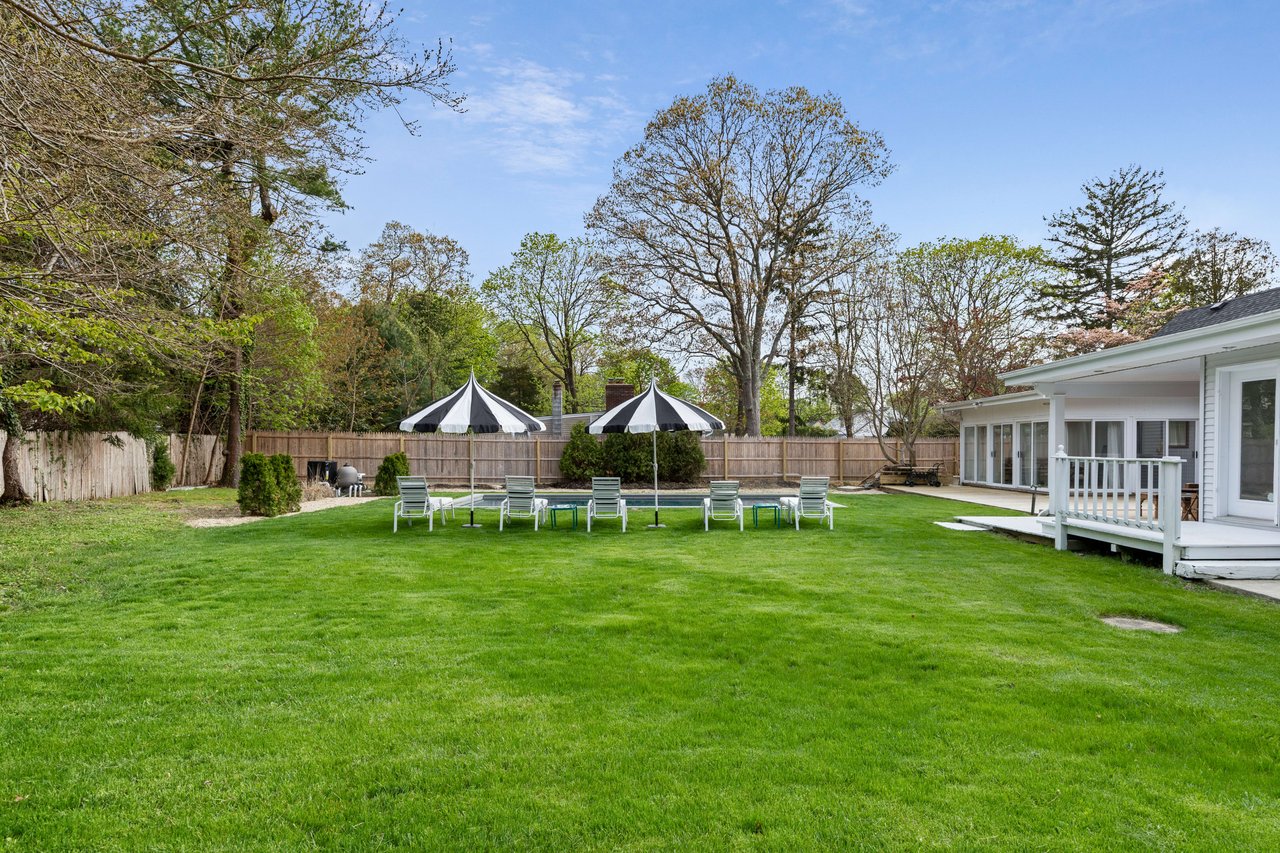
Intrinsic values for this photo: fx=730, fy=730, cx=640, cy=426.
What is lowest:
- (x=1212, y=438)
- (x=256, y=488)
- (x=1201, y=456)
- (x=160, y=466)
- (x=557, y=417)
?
(x=256, y=488)

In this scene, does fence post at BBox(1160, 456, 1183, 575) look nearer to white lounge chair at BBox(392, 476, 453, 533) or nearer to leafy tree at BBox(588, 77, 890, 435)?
white lounge chair at BBox(392, 476, 453, 533)

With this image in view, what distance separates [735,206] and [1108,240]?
18915 millimetres

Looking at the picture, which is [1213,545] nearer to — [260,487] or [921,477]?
[260,487]

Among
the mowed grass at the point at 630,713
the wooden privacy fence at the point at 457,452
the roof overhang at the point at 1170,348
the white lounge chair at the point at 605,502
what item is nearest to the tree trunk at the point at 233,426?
the wooden privacy fence at the point at 457,452

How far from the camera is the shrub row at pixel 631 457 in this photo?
20.9m

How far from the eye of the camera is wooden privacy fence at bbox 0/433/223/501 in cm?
1383

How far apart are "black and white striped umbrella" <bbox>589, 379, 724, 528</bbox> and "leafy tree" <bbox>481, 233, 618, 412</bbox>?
21548 millimetres

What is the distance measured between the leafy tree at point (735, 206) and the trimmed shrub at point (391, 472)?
403 inches

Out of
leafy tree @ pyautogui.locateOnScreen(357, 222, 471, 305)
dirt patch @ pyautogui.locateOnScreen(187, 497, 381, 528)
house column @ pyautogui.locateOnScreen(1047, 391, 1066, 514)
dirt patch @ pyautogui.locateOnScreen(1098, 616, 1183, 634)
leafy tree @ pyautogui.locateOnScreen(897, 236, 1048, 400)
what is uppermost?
leafy tree @ pyautogui.locateOnScreen(357, 222, 471, 305)

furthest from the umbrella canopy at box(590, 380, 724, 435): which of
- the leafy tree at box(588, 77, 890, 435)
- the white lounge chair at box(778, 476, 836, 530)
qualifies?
the leafy tree at box(588, 77, 890, 435)

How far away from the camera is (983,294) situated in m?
25.8

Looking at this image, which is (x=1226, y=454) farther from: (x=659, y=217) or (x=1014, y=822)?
(x=659, y=217)

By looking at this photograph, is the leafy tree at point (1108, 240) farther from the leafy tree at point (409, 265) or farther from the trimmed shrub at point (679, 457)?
the leafy tree at point (409, 265)

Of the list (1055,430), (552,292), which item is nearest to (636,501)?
(1055,430)
